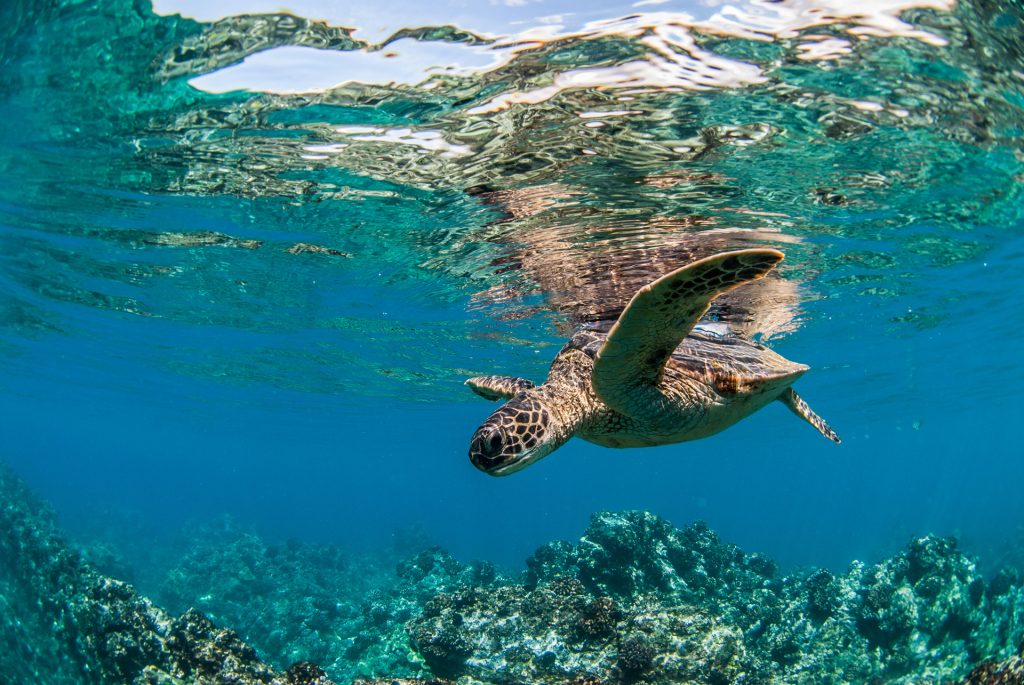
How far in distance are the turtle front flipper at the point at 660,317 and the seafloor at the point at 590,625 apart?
3.23 metres

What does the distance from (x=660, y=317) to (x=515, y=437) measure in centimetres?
139

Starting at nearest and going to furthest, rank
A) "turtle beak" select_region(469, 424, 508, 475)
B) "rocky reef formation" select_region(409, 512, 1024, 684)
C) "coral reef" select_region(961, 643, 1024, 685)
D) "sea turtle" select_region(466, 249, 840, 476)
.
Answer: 1. "sea turtle" select_region(466, 249, 840, 476)
2. "coral reef" select_region(961, 643, 1024, 685)
3. "turtle beak" select_region(469, 424, 508, 475)
4. "rocky reef formation" select_region(409, 512, 1024, 684)

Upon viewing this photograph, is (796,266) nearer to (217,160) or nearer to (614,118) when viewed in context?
(614,118)

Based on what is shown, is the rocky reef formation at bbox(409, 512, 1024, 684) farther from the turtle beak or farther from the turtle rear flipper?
the turtle beak

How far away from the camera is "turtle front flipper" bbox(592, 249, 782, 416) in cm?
353

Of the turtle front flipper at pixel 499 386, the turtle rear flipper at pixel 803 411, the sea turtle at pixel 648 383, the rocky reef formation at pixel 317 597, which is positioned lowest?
the rocky reef formation at pixel 317 597

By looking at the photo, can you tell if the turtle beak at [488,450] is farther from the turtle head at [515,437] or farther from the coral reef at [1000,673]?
the coral reef at [1000,673]

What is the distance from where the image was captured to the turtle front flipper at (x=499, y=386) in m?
7.22

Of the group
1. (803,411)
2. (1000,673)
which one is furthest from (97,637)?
(803,411)

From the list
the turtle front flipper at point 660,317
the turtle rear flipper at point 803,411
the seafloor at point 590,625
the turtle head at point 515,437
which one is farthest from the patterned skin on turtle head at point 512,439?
the turtle rear flipper at point 803,411

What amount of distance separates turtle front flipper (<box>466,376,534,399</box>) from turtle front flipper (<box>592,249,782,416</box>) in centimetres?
236

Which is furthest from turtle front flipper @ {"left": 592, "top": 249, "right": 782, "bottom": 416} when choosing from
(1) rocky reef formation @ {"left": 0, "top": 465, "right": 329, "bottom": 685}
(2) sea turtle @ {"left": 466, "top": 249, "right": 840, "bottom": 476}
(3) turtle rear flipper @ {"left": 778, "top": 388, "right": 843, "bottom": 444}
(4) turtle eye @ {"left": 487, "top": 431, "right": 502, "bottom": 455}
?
(3) turtle rear flipper @ {"left": 778, "top": 388, "right": 843, "bottom": 444}

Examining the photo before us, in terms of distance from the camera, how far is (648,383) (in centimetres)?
484

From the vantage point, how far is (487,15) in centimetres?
564
